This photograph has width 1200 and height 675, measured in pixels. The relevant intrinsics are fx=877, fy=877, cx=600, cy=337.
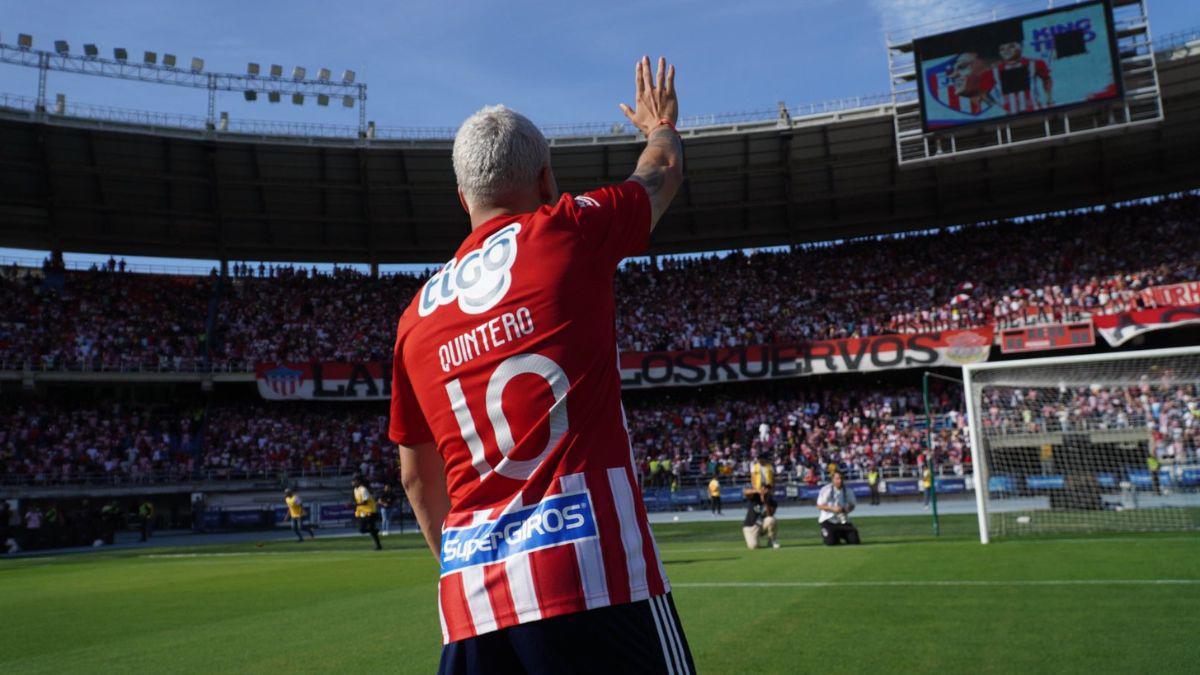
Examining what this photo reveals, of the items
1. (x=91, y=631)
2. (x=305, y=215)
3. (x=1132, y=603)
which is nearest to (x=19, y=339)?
(x=305, y=215)

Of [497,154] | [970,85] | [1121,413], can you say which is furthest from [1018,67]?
[497,154]

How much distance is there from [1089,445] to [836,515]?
5.95 meters

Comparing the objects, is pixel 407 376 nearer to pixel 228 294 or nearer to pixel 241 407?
pixel 241 407

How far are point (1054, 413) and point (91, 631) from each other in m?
17.5

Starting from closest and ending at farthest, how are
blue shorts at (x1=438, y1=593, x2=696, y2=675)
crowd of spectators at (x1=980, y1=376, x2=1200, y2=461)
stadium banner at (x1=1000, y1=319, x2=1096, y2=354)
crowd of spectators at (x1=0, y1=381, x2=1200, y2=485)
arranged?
blue shorts at (x1=438, y1=593, x2=696, y2=675) → crowd of spectators at (x1=980, y1=376, x2=1200, y2=461) → stadium banner at (x1=1000, y1=319, x2=1096, y2=354) → crowd of spectators at (x1=0, y1=381, x2=1200, y2=485)

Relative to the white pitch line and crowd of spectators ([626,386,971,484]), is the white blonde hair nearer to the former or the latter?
the white pitch line

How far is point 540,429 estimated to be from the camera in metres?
2.05

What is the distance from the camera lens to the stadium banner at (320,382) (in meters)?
37.8

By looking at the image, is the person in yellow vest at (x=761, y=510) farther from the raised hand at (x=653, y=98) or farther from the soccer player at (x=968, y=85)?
the soccer player at (x=968, y=85)

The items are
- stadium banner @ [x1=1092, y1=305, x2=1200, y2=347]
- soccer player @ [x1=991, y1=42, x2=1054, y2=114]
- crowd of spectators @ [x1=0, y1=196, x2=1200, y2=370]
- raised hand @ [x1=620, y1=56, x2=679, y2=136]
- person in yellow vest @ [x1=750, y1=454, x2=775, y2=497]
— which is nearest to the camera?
raised hand @ [x1=620, y1=56, x2=679, y2=136]

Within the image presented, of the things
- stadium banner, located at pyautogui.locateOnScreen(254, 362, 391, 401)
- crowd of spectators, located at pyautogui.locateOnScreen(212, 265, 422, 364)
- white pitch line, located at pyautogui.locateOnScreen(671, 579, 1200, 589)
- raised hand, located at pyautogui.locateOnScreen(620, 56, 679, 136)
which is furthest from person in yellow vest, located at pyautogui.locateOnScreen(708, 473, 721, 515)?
raised hand, located at pyautogui.locateOnScreen(620, 56, 679, 136)

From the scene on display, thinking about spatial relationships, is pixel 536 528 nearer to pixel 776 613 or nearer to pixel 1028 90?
pixel 776 613

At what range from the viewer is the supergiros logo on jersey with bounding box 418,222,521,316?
214 centimetres

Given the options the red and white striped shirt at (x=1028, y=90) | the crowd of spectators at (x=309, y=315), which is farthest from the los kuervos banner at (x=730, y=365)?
the red and white striped shirt at (x=1028, y=90)
